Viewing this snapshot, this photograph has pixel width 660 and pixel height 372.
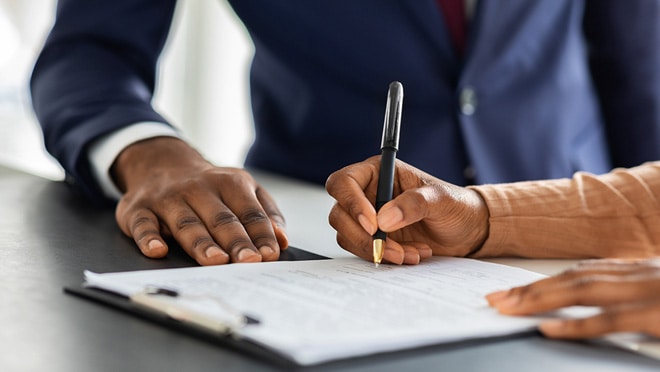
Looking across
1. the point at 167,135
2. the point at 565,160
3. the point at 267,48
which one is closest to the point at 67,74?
the point at 167,135

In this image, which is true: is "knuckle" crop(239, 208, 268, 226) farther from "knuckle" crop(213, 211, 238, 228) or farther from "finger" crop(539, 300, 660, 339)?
"finger" crop(539, 300, 660, 339)

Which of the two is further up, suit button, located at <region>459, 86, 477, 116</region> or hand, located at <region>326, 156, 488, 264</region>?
suit button, located at <region>459, 86, 477, 116</region>

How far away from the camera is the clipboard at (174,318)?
0.61 m

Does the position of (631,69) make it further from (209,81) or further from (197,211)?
(209,81)

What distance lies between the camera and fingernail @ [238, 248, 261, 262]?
0.90m

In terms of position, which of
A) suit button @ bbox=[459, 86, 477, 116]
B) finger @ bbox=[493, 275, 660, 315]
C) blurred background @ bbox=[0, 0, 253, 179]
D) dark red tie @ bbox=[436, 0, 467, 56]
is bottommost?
blurred background @ bbox=[0, 0, 253, 179]

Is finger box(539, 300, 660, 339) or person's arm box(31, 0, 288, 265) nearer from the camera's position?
finger box(539, 300, 660, 339)

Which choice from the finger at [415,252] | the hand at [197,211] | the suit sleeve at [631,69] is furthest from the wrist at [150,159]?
the suit sleeve at [631,69]

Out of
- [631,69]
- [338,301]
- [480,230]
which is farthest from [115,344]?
[631,69]

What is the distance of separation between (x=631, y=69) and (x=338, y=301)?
1.19 m

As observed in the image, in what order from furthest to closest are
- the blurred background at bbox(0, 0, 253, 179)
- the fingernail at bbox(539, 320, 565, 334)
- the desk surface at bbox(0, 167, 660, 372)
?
the blurred background at bbox(0, 0, 253, 179)
the fingernail at bbox(539, 320, 565, 334)
the desk surface at bbox(0, 167, 660, 372)

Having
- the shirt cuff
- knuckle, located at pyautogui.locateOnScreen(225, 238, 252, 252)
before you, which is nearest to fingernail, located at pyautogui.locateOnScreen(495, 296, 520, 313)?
knuckle, located at pyautogui.locateOnScreen(225, 238, 252, 252)

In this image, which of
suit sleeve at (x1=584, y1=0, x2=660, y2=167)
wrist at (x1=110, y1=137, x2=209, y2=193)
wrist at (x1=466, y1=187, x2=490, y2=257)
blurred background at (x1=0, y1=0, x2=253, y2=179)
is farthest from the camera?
blurred background at (x1=0, y1=0, x2=253, y2=179)

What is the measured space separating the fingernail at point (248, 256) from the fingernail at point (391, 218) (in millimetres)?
137
